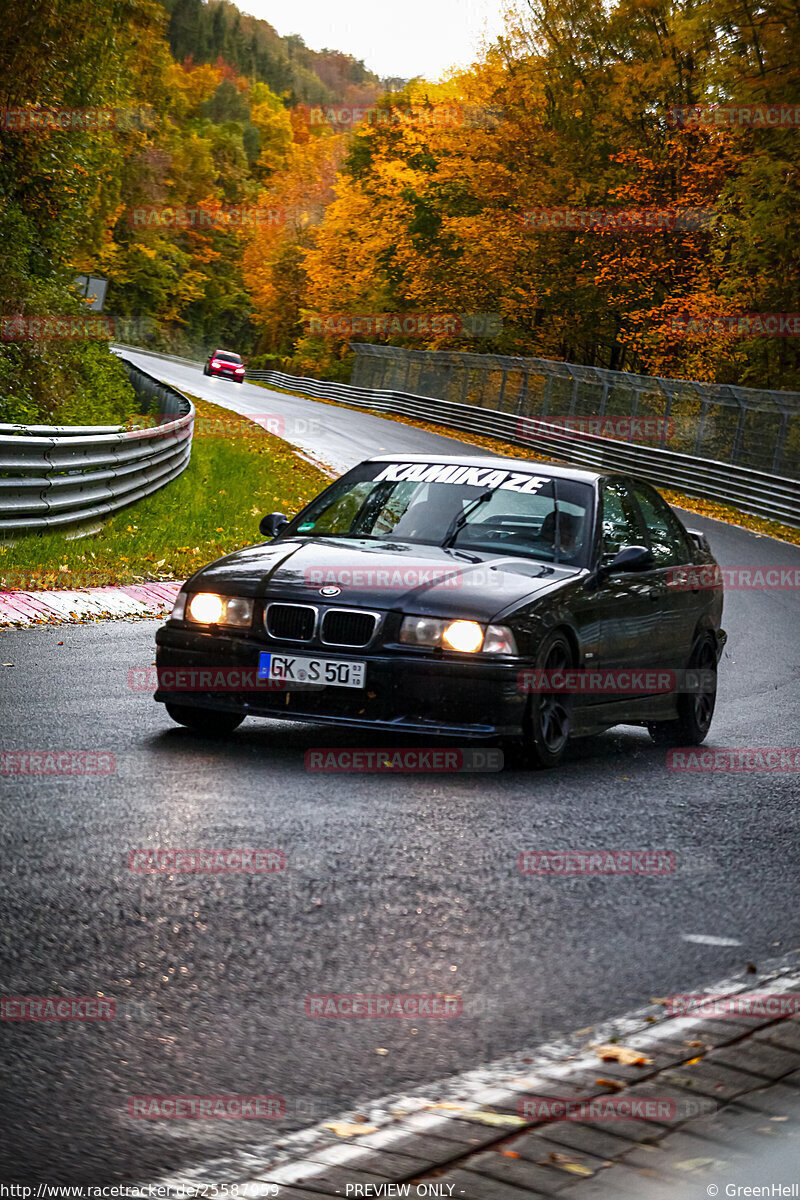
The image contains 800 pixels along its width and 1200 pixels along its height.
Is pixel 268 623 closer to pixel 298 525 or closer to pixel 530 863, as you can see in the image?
pixel 298 525

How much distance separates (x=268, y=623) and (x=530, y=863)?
7.04 feet

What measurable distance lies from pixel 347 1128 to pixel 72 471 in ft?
41.2

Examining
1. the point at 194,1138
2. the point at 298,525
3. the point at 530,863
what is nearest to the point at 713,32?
the point at 298,525

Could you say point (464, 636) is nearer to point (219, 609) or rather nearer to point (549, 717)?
point (549, 717)

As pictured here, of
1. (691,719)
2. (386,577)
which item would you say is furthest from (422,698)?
(691,719)

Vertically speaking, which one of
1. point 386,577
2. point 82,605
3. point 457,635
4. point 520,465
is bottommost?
point 82,605

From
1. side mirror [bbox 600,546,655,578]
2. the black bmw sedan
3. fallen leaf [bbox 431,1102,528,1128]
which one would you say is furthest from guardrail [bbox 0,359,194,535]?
fallen leaf [bbox 431,1102,528,1128]

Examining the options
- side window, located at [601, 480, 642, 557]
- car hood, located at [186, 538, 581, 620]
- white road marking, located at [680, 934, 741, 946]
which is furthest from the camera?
side window, located at [601, 480, 642, 557]

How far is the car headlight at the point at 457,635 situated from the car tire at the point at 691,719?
2.29m

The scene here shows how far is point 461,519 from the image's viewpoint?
27.7 ft

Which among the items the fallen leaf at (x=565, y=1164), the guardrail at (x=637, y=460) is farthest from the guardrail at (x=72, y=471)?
the fallen leaf at (x=565, y=1164)

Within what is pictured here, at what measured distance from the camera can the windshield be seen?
8.39 metres

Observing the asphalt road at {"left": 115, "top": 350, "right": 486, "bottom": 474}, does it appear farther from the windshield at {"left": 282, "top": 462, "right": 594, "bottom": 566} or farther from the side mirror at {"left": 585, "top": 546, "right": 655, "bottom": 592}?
the side mirror at {"left": 585, "top": 546, "right": 655, "bottom": 592}

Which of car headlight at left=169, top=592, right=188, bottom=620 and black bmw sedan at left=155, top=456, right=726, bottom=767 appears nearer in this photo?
black bmw sedan at left=155, top=456, right=726, bottom=767
